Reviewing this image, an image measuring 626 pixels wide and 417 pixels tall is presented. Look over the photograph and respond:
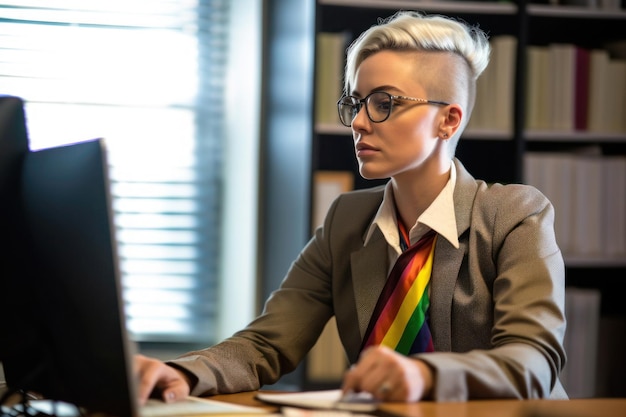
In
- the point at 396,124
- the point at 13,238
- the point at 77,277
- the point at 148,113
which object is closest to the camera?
the point at 77,277

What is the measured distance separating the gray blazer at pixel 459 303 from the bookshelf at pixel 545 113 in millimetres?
1092

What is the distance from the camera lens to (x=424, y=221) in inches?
63.6

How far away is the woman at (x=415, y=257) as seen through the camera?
1408 mm

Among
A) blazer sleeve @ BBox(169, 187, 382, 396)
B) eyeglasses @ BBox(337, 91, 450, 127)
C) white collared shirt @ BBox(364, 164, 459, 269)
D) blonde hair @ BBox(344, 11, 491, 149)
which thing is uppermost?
blonde hair @ BBox(344, 11, 491, 149)

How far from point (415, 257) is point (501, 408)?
0.52 m

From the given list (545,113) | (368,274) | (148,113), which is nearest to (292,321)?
(368,274)

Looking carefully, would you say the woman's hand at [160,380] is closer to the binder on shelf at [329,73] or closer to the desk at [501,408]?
the desk at [501,408]

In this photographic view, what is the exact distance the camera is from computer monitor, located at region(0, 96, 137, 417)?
3.06ft

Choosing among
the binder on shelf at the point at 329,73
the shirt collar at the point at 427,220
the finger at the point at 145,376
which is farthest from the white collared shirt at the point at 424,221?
the binder on shelf at the point at 329,73

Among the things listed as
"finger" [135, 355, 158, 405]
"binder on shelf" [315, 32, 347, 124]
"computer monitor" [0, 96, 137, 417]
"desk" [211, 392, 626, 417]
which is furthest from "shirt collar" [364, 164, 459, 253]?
"binder on shelf" [315, 32, 347, 124]

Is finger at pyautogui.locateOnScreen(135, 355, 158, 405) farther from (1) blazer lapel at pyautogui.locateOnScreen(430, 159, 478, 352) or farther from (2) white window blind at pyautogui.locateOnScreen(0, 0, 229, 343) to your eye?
(2) white window blind at pyautogui.locateOnScreen(0, 0, 229, 343)

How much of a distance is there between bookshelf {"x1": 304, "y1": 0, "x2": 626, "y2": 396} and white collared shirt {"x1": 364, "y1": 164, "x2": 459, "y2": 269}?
1.07m

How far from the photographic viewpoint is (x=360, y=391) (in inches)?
45.8

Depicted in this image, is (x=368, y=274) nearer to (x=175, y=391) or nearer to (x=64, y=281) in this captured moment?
(x=175, y=391)
